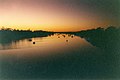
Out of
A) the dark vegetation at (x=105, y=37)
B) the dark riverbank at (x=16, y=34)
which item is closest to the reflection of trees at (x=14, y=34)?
the dark riverbank at (x=16, y=34)

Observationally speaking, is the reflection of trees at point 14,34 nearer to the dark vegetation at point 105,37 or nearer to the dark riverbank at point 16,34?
the dark riverbank at point 16,34

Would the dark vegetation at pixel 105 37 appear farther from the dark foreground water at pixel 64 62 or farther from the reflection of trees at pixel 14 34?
the reflection of trees at pixel 14 34

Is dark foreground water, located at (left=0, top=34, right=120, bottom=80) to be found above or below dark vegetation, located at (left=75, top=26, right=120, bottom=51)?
below

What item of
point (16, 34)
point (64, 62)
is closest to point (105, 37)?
point (64, 62)

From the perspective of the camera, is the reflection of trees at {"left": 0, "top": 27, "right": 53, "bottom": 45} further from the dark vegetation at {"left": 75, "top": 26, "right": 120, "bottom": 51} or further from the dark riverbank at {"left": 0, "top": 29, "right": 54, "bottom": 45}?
the dark vegetation at {"left": 75, "top": 26, "right": 120, "bottom": 51}

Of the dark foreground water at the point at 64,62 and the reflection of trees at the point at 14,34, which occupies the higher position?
the reflection of trees at the point at 14,34

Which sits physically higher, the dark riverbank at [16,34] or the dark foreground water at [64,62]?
the dark riverbank at [16,34]

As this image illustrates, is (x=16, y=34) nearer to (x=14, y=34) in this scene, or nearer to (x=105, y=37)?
(x=14, y=34)

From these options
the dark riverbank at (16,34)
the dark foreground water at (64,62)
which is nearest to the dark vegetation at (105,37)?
the dark foreground water at (64,62)

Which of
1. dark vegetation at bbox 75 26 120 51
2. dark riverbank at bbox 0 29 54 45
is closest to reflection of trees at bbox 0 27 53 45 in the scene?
dark riverbank at bbox 0 29 54 45

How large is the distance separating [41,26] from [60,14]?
0.15 m

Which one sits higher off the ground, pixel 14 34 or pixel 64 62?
pixel 14 34

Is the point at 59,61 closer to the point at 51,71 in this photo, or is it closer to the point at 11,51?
the point at 51,71

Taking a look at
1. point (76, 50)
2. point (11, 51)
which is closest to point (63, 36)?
point (76, 50)
